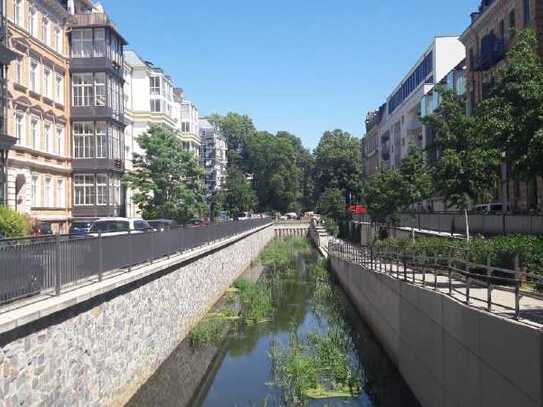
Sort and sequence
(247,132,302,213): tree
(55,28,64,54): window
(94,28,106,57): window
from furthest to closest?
(247,132,302,213): tree → (94,28,106,57): window → (55,28,64,54): window

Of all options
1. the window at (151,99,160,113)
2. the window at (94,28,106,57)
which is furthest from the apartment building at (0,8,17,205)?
the window at (151,99,160,113)

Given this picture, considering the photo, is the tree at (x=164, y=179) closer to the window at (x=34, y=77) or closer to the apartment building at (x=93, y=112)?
the apartment building at (x=93, y=112)

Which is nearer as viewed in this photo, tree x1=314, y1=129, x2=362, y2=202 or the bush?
the bush

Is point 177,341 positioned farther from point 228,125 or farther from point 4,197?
point 228,125

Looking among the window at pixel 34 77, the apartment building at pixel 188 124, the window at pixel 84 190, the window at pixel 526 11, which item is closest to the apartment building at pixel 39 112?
the window at pixel 34 77

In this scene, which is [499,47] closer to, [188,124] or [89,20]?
[89,20]

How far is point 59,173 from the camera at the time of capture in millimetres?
39906

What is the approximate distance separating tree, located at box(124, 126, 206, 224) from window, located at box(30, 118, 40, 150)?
5813 mm

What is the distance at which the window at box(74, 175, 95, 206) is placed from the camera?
42125 mm

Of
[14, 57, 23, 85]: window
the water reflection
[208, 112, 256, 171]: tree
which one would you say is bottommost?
the water reflection

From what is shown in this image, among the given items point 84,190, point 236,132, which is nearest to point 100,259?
point 84,190

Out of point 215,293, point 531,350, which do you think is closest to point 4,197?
point 215,293

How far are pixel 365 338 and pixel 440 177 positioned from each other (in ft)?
23.2

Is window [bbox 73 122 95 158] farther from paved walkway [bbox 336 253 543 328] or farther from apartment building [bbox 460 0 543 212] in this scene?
paved walkway [bbox 336 253 543 328]
